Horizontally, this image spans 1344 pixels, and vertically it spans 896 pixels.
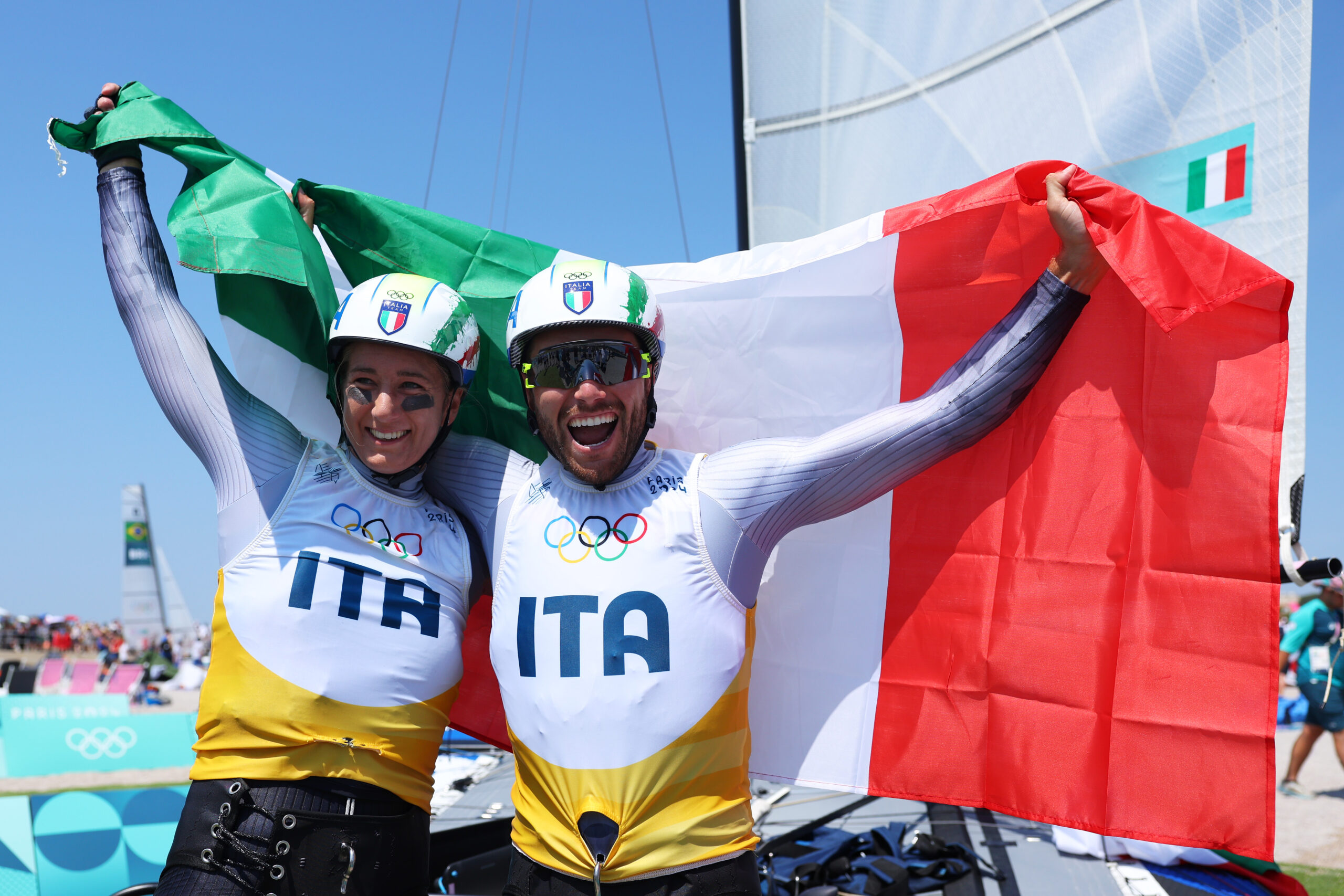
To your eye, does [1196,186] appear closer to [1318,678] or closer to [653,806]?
[653,806]

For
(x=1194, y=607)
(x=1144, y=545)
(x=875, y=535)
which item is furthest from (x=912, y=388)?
(x=1194, y=607)

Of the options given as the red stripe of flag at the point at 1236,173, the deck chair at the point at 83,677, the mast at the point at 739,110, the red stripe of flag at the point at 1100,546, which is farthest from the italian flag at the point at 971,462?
the deck chair at the point at 83,677

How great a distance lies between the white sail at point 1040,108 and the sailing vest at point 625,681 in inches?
69.7

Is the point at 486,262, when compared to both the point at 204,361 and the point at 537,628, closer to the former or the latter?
the point at 204,361

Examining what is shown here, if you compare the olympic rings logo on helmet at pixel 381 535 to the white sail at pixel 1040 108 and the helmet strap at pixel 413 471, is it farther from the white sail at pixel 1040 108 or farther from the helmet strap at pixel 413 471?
the white sail at pixel 1040 108

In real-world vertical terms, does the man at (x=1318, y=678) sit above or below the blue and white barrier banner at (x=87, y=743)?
above

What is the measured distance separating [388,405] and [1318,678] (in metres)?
8.06

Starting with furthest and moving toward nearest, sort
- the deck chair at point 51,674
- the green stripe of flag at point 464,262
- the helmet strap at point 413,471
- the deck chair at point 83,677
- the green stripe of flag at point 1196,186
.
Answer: the deck chair at point 51,674 < the deck chair at point 83,677 < the green stripe of flag at point 1196,186 < the green stripe of flag at point 464,262 < the helmet strap at point 413,471

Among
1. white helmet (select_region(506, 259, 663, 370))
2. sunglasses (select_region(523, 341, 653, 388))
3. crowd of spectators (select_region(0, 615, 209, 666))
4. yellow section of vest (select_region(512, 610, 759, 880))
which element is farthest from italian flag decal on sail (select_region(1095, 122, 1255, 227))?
crowd of spectators (select_region(0, 615, 209, 666))

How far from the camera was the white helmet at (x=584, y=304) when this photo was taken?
2.77 metres

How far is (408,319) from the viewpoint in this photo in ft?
9.47

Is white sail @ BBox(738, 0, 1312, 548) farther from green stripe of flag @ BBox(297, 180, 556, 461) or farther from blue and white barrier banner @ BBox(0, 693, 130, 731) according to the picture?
blue and white barrier banner @ BBox(0, 693, 130, 731)

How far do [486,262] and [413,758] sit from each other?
1.84 meters

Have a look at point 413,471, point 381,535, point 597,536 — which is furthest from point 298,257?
point 597,536
